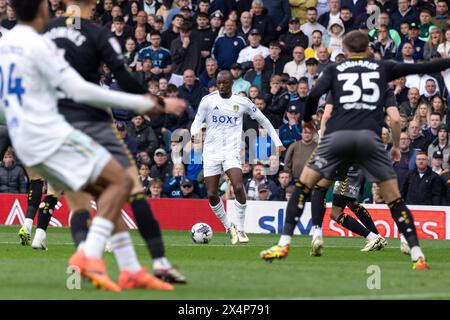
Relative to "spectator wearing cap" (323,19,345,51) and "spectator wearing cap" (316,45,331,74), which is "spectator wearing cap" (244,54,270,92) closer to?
"spectator wearing cap" (316,45,331,74)

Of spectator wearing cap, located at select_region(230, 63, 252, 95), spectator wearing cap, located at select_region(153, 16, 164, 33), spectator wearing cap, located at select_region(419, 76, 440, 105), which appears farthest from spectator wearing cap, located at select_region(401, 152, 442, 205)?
spectator wearing cap, located at select_region(153, 16, 164, 33)

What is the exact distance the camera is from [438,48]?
25.1m

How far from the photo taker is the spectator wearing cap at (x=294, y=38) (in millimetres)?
27109

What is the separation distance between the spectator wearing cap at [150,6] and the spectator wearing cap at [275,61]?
15.3 ft

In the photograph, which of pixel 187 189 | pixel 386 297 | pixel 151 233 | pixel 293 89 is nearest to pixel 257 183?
pixel 187 189

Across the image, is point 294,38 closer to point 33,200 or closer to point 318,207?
point 33,200

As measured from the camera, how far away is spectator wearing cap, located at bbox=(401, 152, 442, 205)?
76.8 feet

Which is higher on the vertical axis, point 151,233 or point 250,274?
point 151,233

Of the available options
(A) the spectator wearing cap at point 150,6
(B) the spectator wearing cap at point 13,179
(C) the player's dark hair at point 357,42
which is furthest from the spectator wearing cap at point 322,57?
(C) the player's dark hair at point 357,42

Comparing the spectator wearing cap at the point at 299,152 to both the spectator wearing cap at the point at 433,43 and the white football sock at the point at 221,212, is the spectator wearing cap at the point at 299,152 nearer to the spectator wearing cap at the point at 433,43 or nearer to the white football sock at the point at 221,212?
the spectator wearing cap at the point at 433,43

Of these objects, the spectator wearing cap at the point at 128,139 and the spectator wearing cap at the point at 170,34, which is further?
the spectator wearing cap at the point at 170,34

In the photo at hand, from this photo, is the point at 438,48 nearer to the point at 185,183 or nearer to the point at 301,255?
the point at 185,183

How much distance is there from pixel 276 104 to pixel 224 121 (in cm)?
563

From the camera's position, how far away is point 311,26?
27.5 metres
